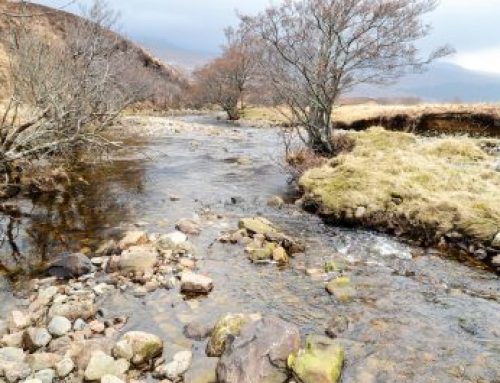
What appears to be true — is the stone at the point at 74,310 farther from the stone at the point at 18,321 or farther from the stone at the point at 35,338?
the stone at the point at 35,338

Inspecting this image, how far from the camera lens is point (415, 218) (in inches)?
462

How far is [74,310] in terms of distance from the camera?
24.0 ft

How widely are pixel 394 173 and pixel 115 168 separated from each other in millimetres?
10552

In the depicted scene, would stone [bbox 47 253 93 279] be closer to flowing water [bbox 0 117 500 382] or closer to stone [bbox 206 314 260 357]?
flowing water [bbox 0 117 500 382]

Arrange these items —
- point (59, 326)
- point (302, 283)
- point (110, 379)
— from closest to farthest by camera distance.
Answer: point (110, 379) → point (59, 326) → point (302, 283)

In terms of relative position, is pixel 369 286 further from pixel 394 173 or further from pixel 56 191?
pixel 56 191

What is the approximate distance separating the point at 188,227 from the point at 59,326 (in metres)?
4.77

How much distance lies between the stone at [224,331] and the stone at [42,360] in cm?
195

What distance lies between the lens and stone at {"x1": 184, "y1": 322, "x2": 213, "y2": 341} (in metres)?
6.94

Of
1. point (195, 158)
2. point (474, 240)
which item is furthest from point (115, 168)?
point (474, 240)

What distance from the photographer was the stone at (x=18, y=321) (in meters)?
6.98

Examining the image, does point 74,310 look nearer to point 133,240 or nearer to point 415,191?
point 133,240

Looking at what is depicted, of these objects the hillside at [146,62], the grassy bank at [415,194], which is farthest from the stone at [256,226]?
the hillside at [146,62]

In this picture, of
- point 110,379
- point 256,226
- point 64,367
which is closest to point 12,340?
point 64,367
